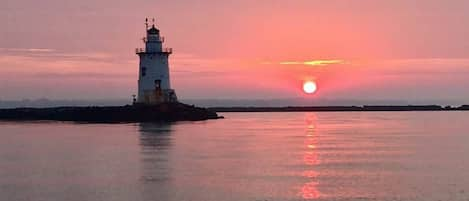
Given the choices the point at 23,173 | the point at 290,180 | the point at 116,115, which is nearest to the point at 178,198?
the point at 290,180

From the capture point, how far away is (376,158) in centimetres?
3206

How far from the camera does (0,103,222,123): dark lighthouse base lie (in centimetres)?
6019

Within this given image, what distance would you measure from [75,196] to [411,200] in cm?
860

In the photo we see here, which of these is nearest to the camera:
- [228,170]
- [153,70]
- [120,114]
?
[228,170]

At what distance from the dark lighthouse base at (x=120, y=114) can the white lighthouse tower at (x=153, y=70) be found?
1.69 meters

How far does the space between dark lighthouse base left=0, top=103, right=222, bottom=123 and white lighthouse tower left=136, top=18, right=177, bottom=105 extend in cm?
169

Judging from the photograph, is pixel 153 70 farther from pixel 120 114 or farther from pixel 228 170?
pixel 228 170

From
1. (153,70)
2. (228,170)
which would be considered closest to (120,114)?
(153,70)

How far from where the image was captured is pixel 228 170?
89.0ft

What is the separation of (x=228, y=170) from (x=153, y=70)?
30.4 meters

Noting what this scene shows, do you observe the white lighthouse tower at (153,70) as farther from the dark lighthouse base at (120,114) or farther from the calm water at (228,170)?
the calm water at (228,170)

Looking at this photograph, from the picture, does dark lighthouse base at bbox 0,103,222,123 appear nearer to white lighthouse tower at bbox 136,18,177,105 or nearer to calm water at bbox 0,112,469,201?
white lighthouse tower at bbox 136,18,177,105

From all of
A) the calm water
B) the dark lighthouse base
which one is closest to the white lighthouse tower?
the dark lighthouse base

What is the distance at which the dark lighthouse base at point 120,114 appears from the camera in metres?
60.2
